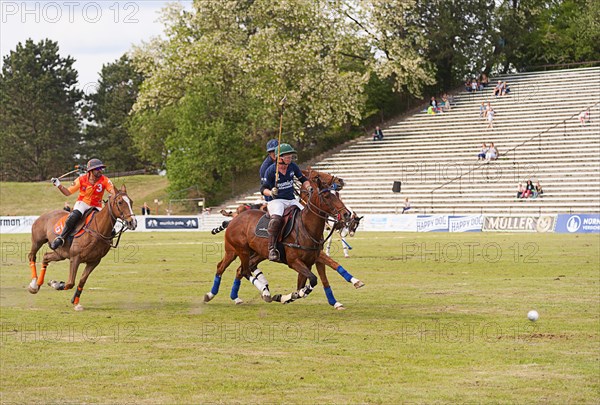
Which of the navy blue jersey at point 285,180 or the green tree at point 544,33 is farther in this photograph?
the green tree at point 544,33

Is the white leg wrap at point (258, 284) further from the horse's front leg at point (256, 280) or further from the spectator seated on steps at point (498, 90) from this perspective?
the spectator seated on steps at point (498, 90)

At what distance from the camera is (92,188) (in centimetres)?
1777

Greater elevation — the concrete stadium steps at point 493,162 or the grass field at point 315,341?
the grass field at point 315,341

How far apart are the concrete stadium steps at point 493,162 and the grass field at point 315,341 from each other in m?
26.5

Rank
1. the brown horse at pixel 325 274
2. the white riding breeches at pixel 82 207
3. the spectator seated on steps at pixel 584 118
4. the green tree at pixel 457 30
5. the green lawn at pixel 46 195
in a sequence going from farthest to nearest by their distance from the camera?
the green tree at pixel 457 30, the green lawn at pixel 46 195, the spectator seated on steps at pixel 584 118, the white riding breeches at pixel 82 207, the brown horse at pixel 325 274

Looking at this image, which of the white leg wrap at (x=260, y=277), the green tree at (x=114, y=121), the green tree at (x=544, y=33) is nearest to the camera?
the white leg wrap at (x=260, y=277)

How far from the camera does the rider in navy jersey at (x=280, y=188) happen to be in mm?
16234

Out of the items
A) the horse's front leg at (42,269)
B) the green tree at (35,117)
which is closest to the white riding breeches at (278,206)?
the horse's front leg at (42,269)

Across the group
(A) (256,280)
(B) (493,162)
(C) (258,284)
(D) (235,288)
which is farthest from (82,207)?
(B) (493,162)

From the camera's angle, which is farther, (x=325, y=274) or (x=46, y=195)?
(x=46, y=195)

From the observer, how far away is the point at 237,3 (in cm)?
6694

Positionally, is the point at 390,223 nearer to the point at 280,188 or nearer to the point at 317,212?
the point at 280,188

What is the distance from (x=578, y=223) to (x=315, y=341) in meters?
33.2

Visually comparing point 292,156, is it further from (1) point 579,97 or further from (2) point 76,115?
(2) point 76,115
